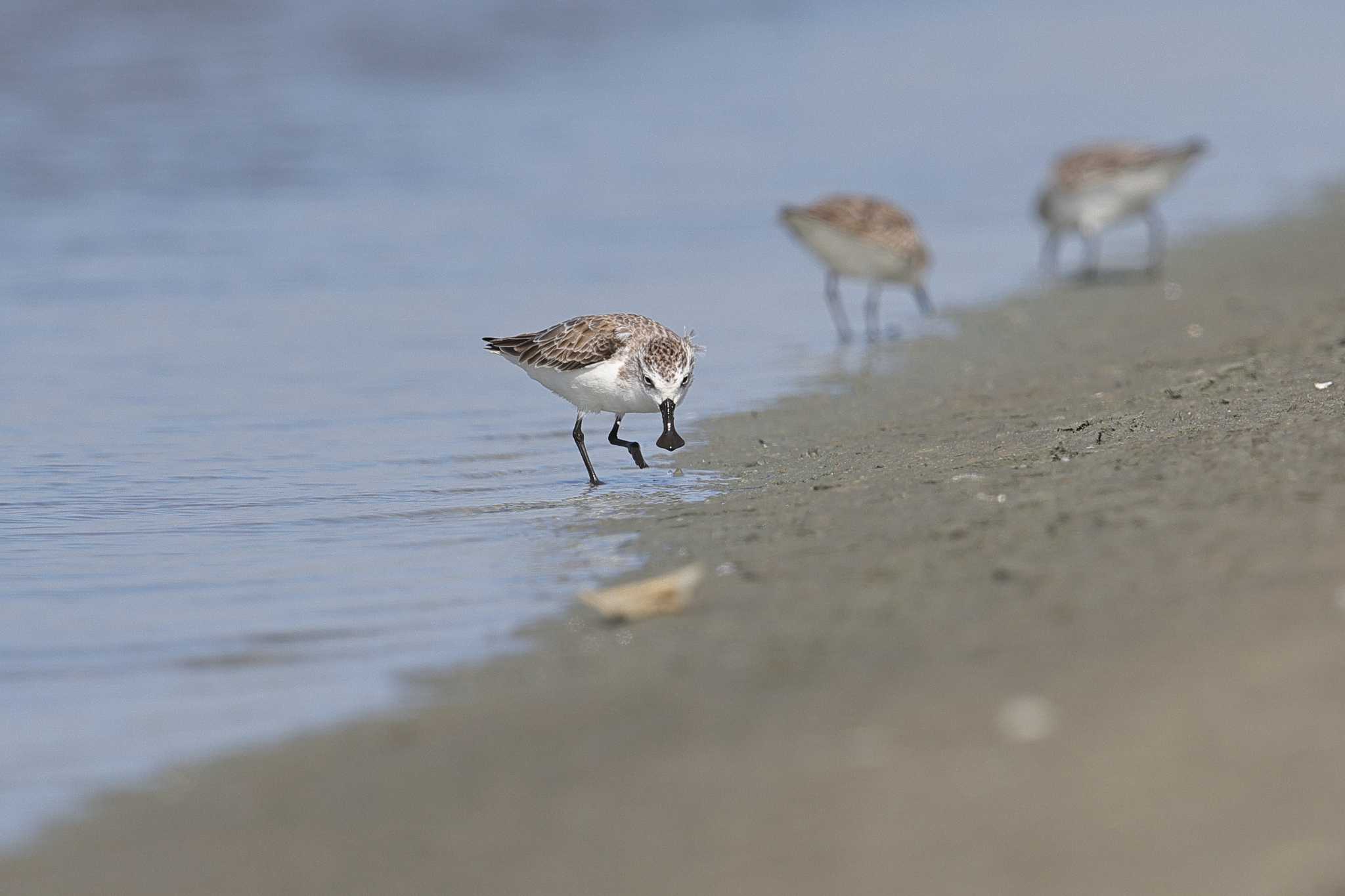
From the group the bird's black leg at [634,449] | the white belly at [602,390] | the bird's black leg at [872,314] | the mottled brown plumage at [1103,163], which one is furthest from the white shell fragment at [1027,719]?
the mottled brown plumage at [1103,163]

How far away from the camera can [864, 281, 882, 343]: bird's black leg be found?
42.4ft

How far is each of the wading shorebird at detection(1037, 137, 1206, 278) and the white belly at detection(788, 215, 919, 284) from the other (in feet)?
8.31

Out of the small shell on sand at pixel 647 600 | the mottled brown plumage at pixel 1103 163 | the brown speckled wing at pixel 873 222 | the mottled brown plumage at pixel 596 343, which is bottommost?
the small shell on sand at pixel 647 600

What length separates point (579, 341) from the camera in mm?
8375

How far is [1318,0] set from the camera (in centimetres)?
3319

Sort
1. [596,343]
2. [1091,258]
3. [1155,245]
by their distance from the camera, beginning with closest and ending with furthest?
[596,343]
[1155,245]
[1091,258]

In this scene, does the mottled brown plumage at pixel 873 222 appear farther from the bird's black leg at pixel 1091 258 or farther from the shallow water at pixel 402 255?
the bird's black leg at pixel 1091 258

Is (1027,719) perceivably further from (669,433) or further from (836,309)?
(836,309)

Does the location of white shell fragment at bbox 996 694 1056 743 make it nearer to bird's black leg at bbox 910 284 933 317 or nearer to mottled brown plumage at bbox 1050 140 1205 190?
bird's black leg at bbox 910 284 933 317

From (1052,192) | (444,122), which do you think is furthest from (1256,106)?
(444,122)

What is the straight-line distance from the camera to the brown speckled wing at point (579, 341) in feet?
27.0

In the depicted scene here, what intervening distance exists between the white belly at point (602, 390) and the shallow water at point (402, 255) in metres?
0.39

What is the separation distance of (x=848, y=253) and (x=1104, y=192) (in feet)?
11.7

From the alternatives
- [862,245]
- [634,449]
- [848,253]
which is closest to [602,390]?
[634,449]
